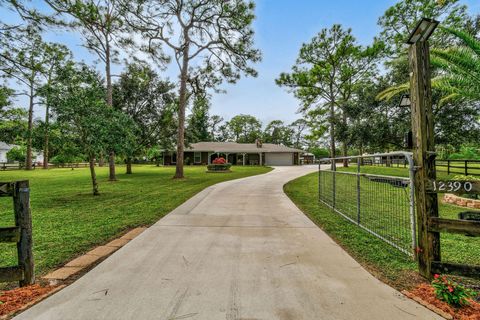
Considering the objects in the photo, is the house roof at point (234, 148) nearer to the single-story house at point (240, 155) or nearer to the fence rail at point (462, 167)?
the single-story house at point (240, 155)

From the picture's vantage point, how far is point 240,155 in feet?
117

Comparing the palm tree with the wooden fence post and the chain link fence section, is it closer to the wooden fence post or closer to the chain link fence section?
the chain link fence section

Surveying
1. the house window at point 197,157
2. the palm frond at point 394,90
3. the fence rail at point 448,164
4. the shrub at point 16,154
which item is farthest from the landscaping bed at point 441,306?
the shrub at point 16,154

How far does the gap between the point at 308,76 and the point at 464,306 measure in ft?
73.2

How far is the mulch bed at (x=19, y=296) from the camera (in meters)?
1.95

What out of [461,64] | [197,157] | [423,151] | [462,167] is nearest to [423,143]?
[423,151]

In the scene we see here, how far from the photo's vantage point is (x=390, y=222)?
4812mm

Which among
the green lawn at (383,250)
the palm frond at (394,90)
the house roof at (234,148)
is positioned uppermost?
the palm frond at (394,90)

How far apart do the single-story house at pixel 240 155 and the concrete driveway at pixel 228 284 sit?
97.9 feet

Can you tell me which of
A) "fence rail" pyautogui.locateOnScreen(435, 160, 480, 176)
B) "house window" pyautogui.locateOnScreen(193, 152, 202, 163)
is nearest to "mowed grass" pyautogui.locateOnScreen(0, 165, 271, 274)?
"fence rail" pyautogui.locateOnScreen(435, 160, 480, 176)

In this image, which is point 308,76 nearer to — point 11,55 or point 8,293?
point 11,55

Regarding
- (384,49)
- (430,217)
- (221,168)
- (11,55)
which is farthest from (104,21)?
(384,49)

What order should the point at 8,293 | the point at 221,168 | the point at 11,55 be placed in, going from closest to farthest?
the point at 8,293, the point at 11,55, the point at 221,168

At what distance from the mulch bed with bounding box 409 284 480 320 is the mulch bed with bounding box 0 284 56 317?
3.58 meters
